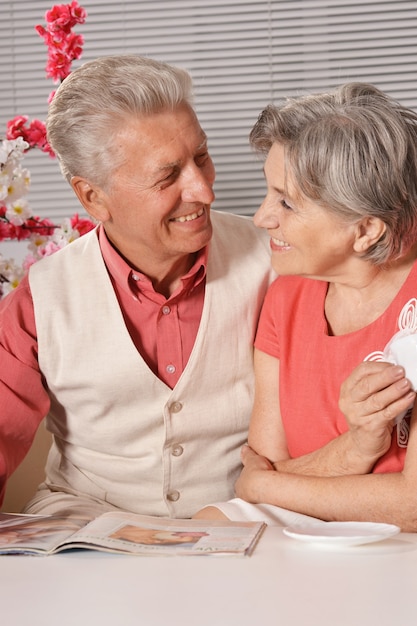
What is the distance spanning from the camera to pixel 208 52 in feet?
10.4

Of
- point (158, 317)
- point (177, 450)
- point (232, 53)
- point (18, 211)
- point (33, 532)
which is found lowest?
point (177, 450)

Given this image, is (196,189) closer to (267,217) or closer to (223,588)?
(267,217)

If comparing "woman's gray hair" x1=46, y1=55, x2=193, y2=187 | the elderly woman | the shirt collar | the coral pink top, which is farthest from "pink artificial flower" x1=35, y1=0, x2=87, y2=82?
the coral pink top

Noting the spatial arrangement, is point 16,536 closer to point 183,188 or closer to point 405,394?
point 405,394

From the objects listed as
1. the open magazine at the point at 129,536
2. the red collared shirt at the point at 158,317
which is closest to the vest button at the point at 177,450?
the red collared shirt at the point at 158,317

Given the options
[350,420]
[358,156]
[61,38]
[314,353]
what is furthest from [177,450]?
[61,38]

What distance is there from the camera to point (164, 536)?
138cm

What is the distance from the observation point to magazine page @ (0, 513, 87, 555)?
4.42 ft

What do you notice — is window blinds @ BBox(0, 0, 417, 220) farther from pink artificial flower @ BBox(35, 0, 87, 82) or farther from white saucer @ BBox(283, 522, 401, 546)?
white saucer @ BBox(283, 522, 401, 546)

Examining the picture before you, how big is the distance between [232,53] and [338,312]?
1606 mm

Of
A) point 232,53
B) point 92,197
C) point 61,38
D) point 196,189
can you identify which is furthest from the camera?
point 232,53

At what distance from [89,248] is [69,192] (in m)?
1.25

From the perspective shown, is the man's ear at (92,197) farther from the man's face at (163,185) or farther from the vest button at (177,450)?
the vest button at (177,450)

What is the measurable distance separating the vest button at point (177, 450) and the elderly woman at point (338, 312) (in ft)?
0.44
